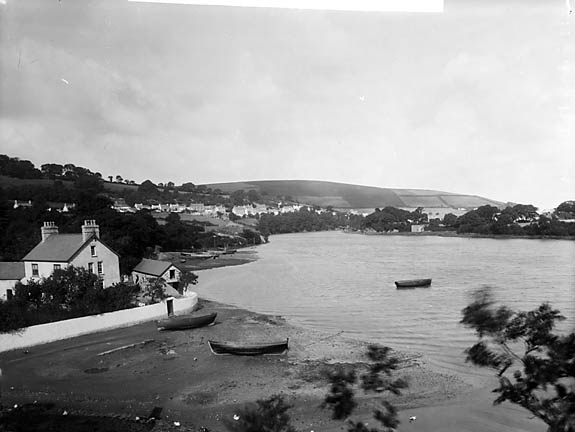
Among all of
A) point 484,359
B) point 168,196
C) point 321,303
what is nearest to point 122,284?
point 168,196

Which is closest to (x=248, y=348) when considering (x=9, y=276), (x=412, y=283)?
(x=9, y=276)

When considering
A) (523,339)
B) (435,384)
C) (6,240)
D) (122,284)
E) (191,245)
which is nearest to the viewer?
(523,339)

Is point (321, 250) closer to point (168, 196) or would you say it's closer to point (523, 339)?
point (168, 196)

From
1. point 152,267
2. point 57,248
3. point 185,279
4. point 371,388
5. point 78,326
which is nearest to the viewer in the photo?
point 371,388

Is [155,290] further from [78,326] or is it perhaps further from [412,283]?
[412,283]

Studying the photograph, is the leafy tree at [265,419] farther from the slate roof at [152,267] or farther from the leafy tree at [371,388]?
the slate roof at [152,267]

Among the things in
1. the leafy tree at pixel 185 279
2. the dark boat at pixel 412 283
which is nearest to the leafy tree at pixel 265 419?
the leafy tree at pixel 185 279
